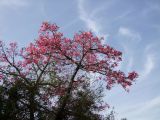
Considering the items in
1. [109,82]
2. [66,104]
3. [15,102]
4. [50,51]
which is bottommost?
[15,102]

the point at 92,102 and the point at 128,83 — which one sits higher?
the point at 128,83

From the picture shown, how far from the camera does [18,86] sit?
27.5 m

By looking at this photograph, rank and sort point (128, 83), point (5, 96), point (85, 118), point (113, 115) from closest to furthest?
point (5, 96), point (85, 118), point (113, 115), point (128, 83)

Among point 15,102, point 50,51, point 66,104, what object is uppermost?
point 50,51

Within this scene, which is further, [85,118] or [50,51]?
[50,51]

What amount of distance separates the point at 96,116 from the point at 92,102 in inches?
52.5

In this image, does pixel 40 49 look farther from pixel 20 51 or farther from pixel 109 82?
pixel 109 82

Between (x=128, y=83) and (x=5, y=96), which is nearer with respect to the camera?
(x=5, y=96)

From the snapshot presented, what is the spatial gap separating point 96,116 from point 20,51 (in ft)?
34.6

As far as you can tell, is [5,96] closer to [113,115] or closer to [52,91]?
[52,91]

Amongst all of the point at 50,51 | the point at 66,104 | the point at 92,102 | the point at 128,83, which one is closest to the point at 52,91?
the point at 66,104

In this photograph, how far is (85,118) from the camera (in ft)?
95.4

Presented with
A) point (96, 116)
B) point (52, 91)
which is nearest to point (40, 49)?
point (52, 91)

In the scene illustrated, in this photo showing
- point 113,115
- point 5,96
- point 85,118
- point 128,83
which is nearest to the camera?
point 5,96
